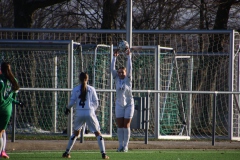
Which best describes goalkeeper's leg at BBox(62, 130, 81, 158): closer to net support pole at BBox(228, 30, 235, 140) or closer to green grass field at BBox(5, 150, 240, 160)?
green grass field at BBox(5, 150, 240, 160)

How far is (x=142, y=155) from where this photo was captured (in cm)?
1423

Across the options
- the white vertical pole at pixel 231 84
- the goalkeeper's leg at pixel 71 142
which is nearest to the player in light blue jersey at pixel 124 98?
the goalkeeper's leg at pixel 71 142

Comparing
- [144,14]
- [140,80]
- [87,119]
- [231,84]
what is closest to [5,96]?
[87,119]

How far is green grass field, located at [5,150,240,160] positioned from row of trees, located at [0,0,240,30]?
12.1 m

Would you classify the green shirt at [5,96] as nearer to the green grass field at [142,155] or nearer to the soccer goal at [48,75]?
the green grass field at [142,155]

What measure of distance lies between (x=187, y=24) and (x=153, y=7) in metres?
1.84

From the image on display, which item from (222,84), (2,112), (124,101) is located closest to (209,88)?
(222,84)

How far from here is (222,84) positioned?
22.8 m

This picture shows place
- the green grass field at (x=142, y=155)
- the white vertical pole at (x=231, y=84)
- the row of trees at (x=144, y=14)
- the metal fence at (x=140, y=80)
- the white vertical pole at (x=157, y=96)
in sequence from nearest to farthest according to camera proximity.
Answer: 1. the green grass field at (x=142, y=155)
2. the white vertical pole at (x=157, y=96)
3. the white vertical pole at (x=231, y=84)
4. the metal fence at (x=140, y=80)
5. the row of trees at (x=144, y=14)

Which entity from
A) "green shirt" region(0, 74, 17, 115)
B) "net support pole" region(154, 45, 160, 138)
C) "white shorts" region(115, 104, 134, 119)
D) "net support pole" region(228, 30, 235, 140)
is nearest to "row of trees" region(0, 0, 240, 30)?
"net support pole" region(228, 30, 235, 140)

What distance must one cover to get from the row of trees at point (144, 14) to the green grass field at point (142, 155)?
476 inches

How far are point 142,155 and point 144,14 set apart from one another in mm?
19221

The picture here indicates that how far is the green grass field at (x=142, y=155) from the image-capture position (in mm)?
13570

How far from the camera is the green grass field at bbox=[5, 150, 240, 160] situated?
13.6 meters
